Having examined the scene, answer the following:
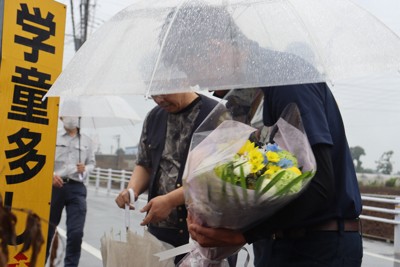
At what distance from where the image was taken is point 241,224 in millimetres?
1834

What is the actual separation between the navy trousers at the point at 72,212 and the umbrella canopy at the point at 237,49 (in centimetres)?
322

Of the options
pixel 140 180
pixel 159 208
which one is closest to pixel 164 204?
pixel 159 208

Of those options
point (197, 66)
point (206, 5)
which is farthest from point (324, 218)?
point (206, 5)

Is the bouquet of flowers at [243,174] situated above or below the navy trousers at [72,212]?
above

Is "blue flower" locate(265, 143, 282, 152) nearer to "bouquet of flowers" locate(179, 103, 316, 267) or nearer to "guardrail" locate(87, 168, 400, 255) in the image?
"bouquet of flowers" locate(179, 103, 316, 267)

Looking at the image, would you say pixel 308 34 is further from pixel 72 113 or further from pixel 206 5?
pixel 72 113

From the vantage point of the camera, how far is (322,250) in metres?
1.91

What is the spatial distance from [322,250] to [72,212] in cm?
388

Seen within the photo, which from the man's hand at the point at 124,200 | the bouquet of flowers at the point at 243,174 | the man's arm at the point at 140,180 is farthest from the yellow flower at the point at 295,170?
the man's arm at the point at 140,180

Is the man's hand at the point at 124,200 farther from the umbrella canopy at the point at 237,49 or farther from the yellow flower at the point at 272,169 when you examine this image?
the yellow flower at the point at 272,169

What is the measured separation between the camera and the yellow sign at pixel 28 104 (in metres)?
2.99

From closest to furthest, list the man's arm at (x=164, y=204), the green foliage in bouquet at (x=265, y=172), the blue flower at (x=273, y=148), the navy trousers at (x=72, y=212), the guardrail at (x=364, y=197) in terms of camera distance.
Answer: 1. the green foliage in bouquet at (x=265, y=172)
2. the blue flower at (x=273, y=148)
3. the man's arm at (x=164, y=204)
4. the navy trousers at (x=72, y=212)
5. the guardrail at (x=364, y=197)

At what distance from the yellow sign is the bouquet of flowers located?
1.55 m

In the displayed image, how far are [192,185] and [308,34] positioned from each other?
76cm
